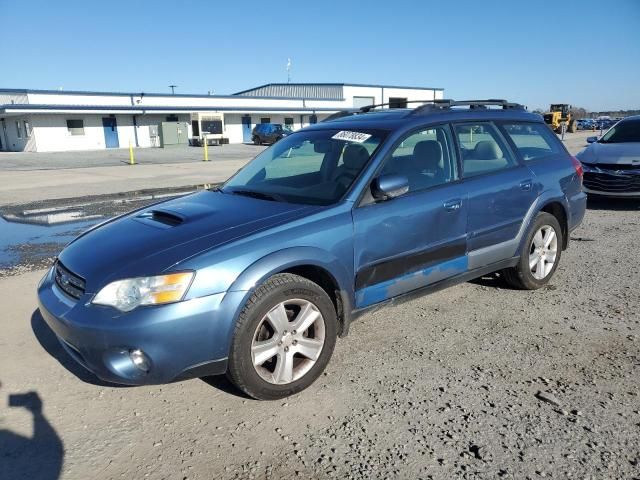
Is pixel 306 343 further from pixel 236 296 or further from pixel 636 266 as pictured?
pixel 636 266

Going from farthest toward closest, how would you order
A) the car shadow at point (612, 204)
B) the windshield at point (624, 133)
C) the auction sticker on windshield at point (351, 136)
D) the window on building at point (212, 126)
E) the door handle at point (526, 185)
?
the window on building at point (212, 126) < the windshield at point (624, 133) < the car shadow at point (612, 204) < the door handle at point (526, 185) < the auction sticker on windshield at point (351, 136)

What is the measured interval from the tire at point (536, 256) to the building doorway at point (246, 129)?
1695 inches

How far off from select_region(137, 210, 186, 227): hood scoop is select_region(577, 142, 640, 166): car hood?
25.6 feet

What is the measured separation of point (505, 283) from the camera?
5031mm

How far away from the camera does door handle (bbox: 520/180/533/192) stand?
176 inches

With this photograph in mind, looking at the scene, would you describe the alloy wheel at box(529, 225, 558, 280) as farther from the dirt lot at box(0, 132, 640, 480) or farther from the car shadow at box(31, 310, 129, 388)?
the car shadow at box(31, 310, 129, 388)

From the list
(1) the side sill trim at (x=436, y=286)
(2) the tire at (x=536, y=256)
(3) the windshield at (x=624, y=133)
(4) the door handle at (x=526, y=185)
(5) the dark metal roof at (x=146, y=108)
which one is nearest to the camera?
(1) the side sill trim at (x=436, y=286)

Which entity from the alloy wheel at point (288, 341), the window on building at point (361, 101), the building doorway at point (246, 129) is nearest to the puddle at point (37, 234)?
the alloy wheel at point (288, 341)

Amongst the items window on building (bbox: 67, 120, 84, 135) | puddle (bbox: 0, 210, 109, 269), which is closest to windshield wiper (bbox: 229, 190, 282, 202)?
puddle (bbox: 0, 210, 109, 269)

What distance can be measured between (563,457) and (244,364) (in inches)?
67.7

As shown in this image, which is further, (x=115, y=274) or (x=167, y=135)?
(x=167, y=135)

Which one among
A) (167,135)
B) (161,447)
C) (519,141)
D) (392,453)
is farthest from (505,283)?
(167,135)

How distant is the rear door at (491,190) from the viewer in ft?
13.5

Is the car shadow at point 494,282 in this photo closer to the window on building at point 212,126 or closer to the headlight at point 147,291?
the headlight at point 147,291
